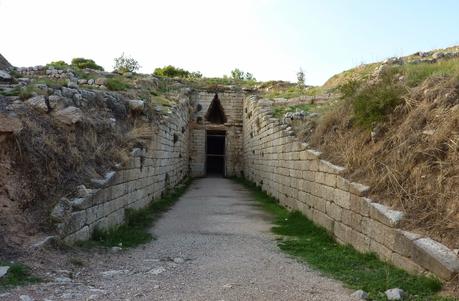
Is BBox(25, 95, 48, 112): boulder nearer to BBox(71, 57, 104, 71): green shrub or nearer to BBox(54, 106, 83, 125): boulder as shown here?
BBox(54, 106, 83, 125): boulder

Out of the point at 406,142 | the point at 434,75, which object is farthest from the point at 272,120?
the point at 406,142

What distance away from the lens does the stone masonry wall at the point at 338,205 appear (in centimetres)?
462

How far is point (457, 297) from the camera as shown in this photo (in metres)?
3.97

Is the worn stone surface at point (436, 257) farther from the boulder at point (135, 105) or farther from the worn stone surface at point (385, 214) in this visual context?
the boulder at point (135, 105)

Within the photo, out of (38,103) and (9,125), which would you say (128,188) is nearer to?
(38,103)

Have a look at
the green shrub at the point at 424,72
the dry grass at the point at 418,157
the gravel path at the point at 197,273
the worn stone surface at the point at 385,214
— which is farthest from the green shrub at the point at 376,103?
the gravel path at the point at 197,273

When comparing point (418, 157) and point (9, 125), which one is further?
point (9, 125)

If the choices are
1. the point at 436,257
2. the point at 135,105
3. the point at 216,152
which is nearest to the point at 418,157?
the point at 436,257

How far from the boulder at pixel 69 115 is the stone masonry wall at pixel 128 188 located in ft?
3.77

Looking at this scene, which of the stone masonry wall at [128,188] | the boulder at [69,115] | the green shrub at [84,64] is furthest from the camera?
the green shrub at [84,64]

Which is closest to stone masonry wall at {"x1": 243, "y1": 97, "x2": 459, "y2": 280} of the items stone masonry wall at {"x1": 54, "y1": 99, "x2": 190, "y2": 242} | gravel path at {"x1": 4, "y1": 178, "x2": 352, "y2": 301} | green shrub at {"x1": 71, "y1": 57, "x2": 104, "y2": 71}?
gravel path at {"x1": 4, "y1": 178, "x2": 352, "y2": 301}

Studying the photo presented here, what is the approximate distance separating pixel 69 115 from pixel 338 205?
494 centimetres

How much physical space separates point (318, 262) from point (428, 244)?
163cm

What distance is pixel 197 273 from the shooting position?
17.2 ft
